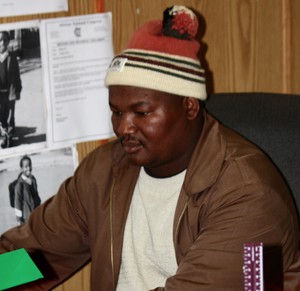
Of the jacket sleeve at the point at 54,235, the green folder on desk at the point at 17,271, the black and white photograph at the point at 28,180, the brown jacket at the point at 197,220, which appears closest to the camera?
the green folder on desk at the point at 17,271

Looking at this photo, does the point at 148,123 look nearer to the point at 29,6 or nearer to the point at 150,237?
the point at 150,237

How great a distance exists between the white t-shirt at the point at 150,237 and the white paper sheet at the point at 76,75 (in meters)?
0.29

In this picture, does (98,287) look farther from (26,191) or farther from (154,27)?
(154,27)

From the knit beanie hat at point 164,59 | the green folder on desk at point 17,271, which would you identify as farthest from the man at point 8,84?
the green folder on desk at point 17,271

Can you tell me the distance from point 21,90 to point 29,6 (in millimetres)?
204

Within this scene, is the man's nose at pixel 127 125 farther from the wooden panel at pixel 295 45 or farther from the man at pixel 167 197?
the wooden panel at pixel 295 45

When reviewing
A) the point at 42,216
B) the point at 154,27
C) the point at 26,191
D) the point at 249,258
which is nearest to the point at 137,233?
the point at 42,216

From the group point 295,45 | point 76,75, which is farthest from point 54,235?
point 295,45

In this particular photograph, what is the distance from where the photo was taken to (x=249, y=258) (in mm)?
798

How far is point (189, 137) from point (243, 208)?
0.75 ft

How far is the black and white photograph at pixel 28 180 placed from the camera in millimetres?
1754

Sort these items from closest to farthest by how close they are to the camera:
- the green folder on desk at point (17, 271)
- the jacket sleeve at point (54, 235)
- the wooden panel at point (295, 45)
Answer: the green folder on desk at point (17, 271)
the jacket sleeve at point (54, 235)
the wooden panel at point (295, 45)

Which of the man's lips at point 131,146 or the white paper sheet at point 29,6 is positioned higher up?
the white paper sheet at point 29,6

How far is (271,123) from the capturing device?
5.07ft
